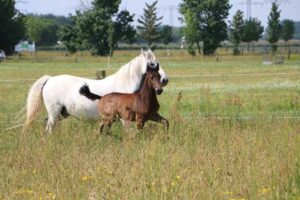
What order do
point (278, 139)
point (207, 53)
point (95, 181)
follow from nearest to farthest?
point (95, 181)
point (278, 139)
point (207, 53)

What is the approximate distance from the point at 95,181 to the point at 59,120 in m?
5.35

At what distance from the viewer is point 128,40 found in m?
101

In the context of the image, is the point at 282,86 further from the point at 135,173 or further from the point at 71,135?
the point at 135,173

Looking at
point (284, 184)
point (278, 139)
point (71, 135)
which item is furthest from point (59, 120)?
point (284, 184)

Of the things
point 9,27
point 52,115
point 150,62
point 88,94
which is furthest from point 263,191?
point 9,27

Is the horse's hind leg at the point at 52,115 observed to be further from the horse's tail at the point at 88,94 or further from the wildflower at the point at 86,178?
the wildflower at the point at 86,178

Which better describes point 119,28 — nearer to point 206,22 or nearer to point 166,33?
point 206,22

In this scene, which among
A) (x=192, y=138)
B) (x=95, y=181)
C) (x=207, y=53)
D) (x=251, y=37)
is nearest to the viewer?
(x=95, y=181)

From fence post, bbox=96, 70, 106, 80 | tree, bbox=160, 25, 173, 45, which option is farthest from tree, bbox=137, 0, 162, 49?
fence post, bbox=96, 70, 106, 80

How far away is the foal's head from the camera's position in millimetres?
10133

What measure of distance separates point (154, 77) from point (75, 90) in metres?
2.15

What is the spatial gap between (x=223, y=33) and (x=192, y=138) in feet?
298

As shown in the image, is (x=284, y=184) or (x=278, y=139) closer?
(x=284, y=184)

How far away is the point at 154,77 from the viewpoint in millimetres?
10258
